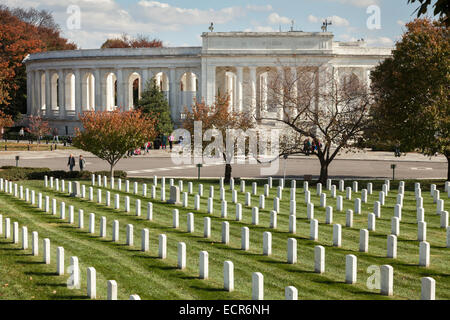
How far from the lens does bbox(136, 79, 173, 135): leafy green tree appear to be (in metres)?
79.8

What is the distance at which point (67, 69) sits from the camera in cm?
9869

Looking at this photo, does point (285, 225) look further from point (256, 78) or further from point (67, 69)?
point (67, 69)

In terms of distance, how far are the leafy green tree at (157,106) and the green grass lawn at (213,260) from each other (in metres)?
50.0

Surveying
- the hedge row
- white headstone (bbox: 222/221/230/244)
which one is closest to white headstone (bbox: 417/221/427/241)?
white headstone (bbox: 222/221/230/244)

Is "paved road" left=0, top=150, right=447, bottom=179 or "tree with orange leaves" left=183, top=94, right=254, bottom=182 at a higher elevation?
"tree with orange leaves" left=183, top=94, right=254, bottom=182

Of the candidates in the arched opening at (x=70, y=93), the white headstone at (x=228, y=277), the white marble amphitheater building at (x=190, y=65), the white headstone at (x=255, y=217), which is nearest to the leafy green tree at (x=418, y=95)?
the white headstone at (x=255, y=217)

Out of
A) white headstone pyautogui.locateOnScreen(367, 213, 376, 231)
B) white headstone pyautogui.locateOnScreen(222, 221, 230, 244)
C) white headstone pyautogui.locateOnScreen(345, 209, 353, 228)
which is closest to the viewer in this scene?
white headstone pyautogui.locateOnScreen(222, 221, 230, 244)

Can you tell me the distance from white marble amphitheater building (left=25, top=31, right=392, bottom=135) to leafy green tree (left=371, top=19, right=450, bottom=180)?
122ft

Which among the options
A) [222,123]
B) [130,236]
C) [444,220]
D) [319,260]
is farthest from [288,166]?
[319,260]

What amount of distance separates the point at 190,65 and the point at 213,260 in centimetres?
7292

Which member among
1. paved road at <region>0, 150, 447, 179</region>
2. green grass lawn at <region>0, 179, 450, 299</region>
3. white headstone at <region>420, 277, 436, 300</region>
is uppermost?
paved road at <region>0, 150, 447, 179</region>

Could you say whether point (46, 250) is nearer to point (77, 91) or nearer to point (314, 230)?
point (314, 230)

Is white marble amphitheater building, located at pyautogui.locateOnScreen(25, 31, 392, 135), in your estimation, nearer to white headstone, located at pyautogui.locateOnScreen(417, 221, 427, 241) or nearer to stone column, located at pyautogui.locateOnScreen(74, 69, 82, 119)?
stone column, located at pyautogui.locateOnScreen(74, 69, 82, 119)
